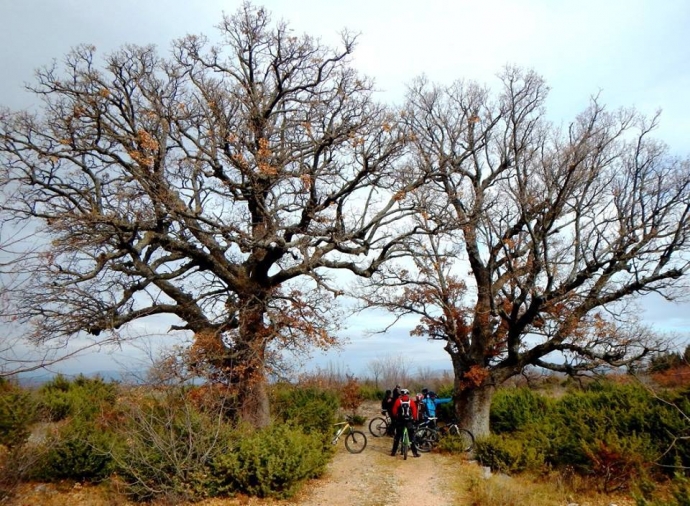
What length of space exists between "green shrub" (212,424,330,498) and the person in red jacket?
4059 mm

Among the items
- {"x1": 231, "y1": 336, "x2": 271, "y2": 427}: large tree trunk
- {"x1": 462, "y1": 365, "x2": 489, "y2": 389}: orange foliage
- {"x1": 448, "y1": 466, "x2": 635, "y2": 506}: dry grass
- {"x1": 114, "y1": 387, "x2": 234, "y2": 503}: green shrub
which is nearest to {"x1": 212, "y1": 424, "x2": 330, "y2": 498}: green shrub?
{"x1": 114, "y1": 387, "x2": 234, "y2": 503}: green shrub

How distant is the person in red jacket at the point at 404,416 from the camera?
550 inches

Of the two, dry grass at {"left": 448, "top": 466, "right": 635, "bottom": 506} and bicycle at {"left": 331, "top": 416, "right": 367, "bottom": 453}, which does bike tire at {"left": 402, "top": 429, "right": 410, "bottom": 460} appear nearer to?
bicycle at {"left": 331, "top": 416, "right": 367, "bottom": 453}

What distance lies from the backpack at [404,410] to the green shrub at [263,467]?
13.2 feet

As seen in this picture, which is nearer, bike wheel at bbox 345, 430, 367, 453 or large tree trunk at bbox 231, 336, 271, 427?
large tree trunk at bbox 231, 336, 271, 427

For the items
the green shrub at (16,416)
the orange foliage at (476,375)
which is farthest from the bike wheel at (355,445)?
the green shrub at (16,416)

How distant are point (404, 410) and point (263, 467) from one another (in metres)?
5.27

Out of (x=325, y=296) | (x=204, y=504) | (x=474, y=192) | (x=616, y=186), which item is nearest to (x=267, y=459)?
(x=204, y=504)

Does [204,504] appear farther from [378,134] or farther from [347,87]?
[347,87]

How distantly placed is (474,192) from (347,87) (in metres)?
6.47

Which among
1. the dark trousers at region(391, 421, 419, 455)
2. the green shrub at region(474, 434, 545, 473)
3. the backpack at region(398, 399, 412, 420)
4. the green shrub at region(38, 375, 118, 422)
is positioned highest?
the green shrub at region(38, 375, 118, 422)

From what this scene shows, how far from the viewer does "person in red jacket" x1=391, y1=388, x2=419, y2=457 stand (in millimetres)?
13969

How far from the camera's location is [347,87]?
47.8 feet

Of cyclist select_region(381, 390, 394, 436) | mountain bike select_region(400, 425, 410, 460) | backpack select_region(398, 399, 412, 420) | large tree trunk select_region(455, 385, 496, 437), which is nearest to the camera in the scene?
backpack select_region(398, 399, 412, 420)
